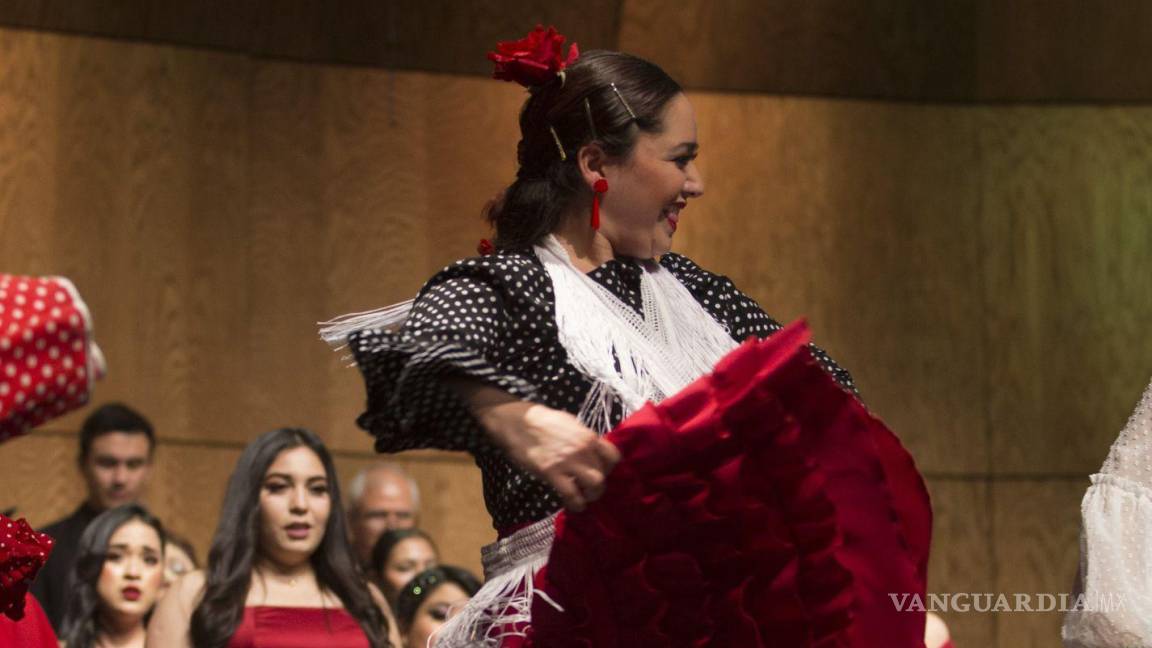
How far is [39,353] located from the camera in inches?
69.6

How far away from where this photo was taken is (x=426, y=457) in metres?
6.40

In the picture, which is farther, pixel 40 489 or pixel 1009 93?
pixel 1009 93

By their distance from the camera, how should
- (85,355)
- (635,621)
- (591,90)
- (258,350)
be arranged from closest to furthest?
1. (85,355)
2. (635,621)
3. (591,90)
4. (258,350)

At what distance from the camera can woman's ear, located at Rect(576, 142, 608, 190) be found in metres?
2.60

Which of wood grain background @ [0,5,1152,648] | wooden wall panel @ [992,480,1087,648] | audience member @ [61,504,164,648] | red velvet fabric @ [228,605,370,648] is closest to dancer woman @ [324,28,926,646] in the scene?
red velvet fabric @ [228,605,370,648]

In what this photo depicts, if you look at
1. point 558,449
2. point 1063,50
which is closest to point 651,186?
point 558,449

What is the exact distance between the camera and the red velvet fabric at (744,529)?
84.7 inches

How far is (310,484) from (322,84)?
2121mm

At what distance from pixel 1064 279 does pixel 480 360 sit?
4669 mm

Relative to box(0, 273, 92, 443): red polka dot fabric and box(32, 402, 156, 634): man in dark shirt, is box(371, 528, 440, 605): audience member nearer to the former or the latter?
box(32, 402, 156, 634): man in dark shirt

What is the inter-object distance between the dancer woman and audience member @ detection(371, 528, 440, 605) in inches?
102

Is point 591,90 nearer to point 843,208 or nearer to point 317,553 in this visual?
point 317,553

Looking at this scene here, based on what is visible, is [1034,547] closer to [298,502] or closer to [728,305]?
[298,502]

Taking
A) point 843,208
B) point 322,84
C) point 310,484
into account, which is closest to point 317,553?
point 310,484
